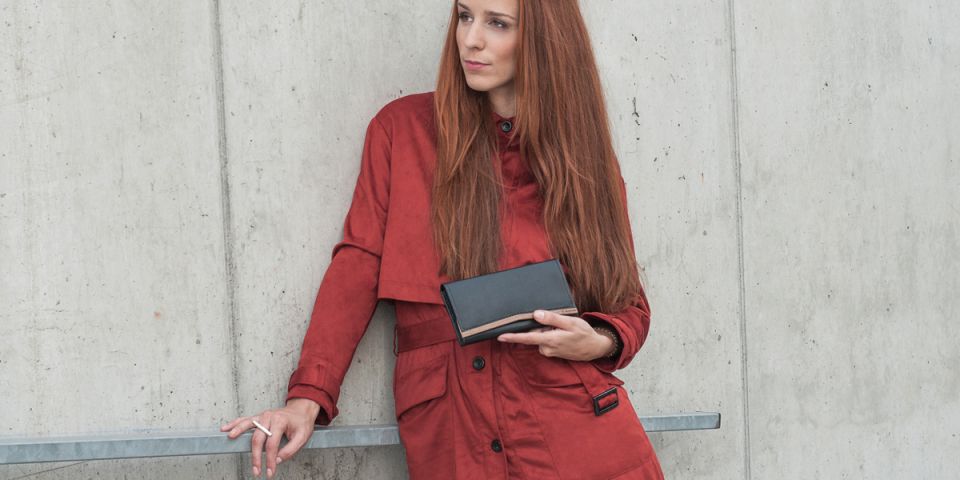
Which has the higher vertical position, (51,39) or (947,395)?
(51,39)

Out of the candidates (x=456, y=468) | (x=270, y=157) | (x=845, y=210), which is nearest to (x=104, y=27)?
(x=270, y=157)

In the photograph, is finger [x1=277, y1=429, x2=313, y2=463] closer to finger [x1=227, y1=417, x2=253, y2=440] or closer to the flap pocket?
finger [x1=227, y1=417, x2=253, y2=440]

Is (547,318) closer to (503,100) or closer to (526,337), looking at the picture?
(526,337)

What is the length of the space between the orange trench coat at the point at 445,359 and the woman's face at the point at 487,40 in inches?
4.8

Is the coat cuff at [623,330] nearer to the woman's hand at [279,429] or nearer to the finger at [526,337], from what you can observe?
the finger at [526,337]

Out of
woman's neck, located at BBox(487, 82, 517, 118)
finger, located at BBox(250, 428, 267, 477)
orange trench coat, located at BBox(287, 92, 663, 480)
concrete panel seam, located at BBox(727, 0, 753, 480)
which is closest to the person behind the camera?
finger, located at BBox(250, 428, 267, 477)

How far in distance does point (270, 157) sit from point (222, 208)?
0.17 metres

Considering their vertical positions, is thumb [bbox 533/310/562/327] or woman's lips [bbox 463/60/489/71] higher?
woman's lips [bbox 463/60/489/71]

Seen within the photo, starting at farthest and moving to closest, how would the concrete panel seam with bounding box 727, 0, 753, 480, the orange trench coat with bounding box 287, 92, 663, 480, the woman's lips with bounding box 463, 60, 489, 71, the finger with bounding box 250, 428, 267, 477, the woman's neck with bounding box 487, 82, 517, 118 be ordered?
the concrete panel seam with bounding box 727, 0, 753, 480
the woman's neck with bounding box 487, 82, 517, 118
the woman's lips with bounding box 463, 60, 489, 71
the orange trench coat with bounding box 287, 92, 663, 480
the finger with bounding box 250, 428, 267, 477

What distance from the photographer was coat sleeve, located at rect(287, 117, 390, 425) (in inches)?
92.7

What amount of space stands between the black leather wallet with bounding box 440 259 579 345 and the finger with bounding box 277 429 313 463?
37cm

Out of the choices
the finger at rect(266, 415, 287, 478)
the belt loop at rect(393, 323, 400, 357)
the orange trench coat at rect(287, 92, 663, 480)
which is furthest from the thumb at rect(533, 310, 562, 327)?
the finger at rect(266, 415, 287, 478)

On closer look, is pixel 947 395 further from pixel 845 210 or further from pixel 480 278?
pixel 480 278

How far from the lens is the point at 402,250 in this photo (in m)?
2.43
